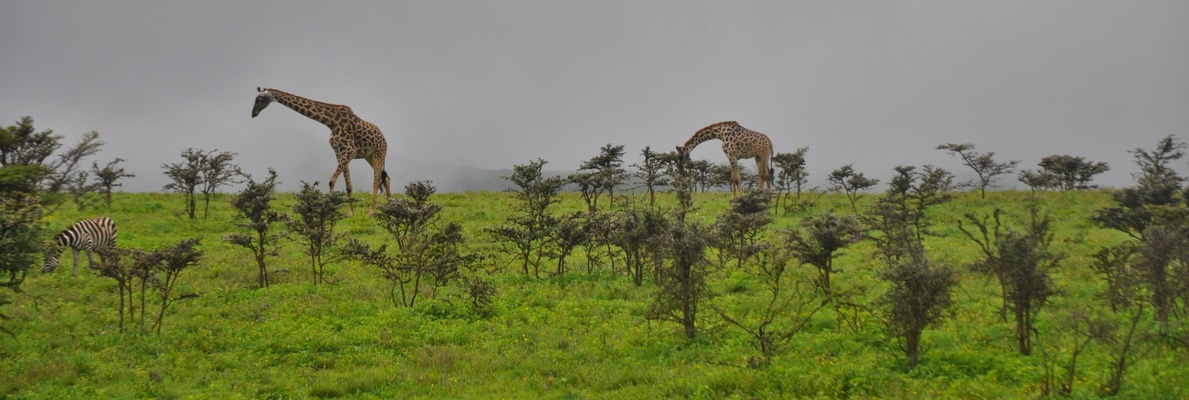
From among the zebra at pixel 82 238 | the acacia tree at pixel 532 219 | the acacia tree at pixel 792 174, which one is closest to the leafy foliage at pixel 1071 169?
the acacia tree at pixel 792 174

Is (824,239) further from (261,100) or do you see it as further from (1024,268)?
(261,100)

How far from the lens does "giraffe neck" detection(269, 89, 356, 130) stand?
2914cm

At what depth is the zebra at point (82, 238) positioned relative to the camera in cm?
1792

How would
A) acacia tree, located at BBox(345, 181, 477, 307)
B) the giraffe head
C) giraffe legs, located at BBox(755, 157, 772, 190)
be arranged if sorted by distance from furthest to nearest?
giraffe legs, located at BBox(755, 157, 772, 190) < the giraffe head < acacia tree, located at BBox(345, 181, 477, 307)

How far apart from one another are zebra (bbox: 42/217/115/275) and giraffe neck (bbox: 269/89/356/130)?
34.7ft

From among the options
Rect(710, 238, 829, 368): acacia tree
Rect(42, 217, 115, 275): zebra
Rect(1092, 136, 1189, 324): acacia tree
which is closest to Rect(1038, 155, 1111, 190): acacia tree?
Rect(1092, 136, 1189, 324): acacia tree

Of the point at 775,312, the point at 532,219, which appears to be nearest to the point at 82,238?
the point at 532,219

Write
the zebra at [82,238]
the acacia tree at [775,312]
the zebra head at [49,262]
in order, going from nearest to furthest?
the acacia tree at [775,312]
the zebra head at [49,262]
the zebra at [82,238]

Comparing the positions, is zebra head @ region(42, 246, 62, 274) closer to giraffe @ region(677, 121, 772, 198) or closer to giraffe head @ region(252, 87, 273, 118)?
giraffe head @ region(252, 87, 273, 118)

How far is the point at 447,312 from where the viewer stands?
15.2 m

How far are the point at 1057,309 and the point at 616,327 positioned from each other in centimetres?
858

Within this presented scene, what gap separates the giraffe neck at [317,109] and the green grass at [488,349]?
1219 cm

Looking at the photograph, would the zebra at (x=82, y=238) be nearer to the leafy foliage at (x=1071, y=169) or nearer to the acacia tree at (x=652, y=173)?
the acacia tree at (x=652, y=173)

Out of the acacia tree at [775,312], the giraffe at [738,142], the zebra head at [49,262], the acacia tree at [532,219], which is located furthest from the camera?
the giraffe at [738,142]
